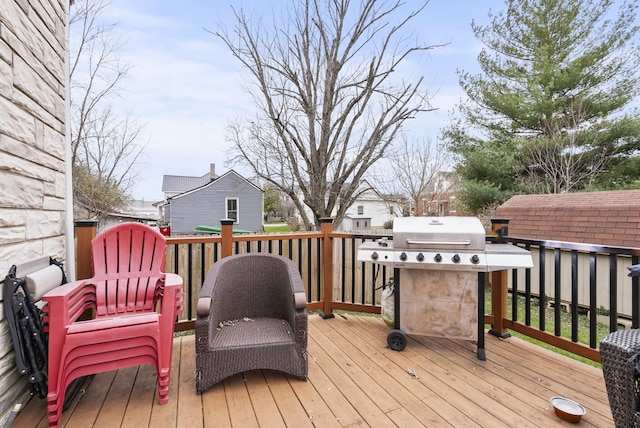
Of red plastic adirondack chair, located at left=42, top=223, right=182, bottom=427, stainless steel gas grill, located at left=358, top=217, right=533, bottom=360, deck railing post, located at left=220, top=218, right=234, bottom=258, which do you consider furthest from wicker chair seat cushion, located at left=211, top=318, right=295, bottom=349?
stainless steel gas grill, located at left=358, top=217, right=533, bottom=360

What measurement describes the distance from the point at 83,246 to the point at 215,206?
1314cm

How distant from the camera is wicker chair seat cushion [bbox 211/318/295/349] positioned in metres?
1.99

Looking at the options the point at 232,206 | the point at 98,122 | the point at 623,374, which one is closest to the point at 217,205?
the point at 232,206

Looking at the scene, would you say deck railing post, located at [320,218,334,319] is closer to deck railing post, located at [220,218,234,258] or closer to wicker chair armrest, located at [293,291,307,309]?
deck railing post, located at [220,218,234,258]

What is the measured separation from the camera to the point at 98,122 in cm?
762

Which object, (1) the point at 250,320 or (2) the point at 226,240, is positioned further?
(2) the point at 226,240

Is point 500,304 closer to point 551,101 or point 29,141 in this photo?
point 29,141

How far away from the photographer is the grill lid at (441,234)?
2261 mm

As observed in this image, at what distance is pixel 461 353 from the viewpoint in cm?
248

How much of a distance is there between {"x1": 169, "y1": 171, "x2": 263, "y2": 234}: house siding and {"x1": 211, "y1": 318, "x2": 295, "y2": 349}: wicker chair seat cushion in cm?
1251

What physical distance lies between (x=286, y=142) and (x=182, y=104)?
3219 mm

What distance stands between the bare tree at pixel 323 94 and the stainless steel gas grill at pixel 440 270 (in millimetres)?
5656

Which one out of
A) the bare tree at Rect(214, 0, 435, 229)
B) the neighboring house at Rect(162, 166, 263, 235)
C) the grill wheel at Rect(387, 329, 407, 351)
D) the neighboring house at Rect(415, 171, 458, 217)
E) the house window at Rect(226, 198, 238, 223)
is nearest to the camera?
the grill wheel at Rect(387, 329, 407, 351)

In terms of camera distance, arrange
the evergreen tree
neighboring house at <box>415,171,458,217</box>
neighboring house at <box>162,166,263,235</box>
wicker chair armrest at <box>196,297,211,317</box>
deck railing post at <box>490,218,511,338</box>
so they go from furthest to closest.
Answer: neighboring house at <box>162,166,263,235</box>, neighboring house at <box>415,171,458,217</box>, the evergreen tree, deck railing post at <box>490,218,511,338</box>, wicker chair armrest at <box>196,297,211,317</box>
